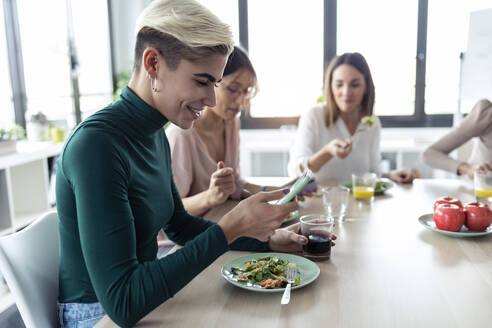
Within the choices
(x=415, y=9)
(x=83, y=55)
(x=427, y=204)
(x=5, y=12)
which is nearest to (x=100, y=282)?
(x=427, y=204)

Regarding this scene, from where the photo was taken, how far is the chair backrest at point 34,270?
108 cm

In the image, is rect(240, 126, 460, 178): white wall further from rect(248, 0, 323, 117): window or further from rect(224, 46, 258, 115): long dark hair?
rect(224, 46, 258, 115): long dark hair

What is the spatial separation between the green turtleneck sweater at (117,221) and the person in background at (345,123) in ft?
5.02

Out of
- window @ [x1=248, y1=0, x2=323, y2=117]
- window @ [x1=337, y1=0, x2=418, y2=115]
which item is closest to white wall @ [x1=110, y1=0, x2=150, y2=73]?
window @ [x1=248, y1=0, x2=323, y2=117]

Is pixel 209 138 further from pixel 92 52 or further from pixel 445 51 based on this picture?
pixel 445 51

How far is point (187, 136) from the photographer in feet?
6.20

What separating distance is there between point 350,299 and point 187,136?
112 centimetres

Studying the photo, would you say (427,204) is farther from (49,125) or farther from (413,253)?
(49,125)

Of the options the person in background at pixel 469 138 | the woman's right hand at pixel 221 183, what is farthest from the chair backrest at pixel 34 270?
the person in background at pixel 469 138

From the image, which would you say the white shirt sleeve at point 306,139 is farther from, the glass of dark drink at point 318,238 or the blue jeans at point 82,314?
the blue jeans at point 82,314

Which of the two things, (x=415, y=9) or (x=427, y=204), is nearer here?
(x=427, y=204)

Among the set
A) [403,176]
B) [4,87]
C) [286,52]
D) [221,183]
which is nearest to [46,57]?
[4,87]

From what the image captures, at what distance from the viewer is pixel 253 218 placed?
101cm

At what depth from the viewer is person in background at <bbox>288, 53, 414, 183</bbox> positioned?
8.53 feet
